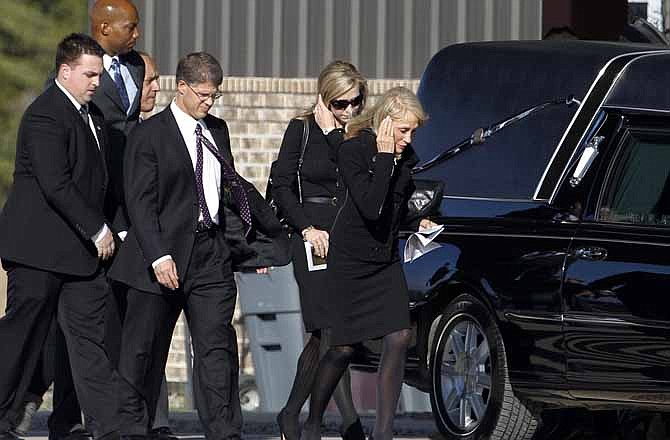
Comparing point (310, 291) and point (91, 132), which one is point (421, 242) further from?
point (91, 132)

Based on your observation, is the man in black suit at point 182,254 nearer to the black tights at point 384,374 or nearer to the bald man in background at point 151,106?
the black tights at point 384,374

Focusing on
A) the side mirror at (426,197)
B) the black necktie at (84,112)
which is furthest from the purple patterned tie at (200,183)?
the side mirror at (426,197)

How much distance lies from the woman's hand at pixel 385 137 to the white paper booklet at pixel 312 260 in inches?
34.6

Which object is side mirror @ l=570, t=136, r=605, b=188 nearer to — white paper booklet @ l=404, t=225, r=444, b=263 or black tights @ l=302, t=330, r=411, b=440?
white paper booklet @ l=404, t=225, r=444, b=263

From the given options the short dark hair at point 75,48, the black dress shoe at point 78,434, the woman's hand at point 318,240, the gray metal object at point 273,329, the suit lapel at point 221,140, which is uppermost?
the short dark hair at point 75,48

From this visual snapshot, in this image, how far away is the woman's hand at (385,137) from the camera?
8.53 m

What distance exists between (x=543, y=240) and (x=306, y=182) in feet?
3.77

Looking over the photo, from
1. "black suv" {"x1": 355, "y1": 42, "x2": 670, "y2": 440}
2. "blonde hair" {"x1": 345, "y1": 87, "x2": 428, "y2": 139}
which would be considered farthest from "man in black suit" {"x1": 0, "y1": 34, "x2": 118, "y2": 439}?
"black suv" {"x1": 355, "y1": 42, "x2": 670, "y2": 440}

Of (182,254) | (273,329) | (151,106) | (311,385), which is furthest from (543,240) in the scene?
(273,329)

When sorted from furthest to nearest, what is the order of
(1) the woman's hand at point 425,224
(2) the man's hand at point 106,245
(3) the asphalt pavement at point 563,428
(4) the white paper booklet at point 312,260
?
(3) the asphalt pavement at point 563,428
(4) the white paper booklet at point 312,260
(1) the woman's hand at point 425,224
(2) the man's hand at point 106,245

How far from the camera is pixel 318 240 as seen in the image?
9234 mm

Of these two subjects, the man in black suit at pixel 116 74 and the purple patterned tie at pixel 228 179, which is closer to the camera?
the purple patterned tie at pixel 228 179

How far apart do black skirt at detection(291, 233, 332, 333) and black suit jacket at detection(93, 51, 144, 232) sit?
0.79 meters

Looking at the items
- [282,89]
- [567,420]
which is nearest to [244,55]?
[282,89]
